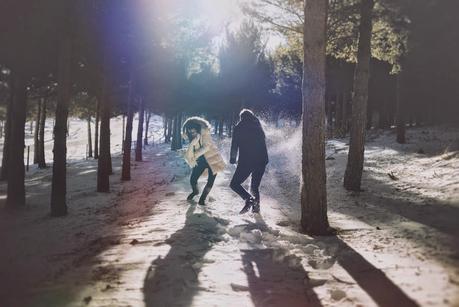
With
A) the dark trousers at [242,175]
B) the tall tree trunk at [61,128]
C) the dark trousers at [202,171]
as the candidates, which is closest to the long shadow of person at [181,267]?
the dark trousers at [242,175]

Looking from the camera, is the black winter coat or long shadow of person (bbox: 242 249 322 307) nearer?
long shadow of person (bbox: 242 249 322 307)

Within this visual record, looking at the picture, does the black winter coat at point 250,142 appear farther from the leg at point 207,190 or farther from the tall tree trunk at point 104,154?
the tall tree trunk at point 104,154

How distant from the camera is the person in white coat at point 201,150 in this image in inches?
343

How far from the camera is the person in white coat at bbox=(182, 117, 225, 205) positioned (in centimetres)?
870

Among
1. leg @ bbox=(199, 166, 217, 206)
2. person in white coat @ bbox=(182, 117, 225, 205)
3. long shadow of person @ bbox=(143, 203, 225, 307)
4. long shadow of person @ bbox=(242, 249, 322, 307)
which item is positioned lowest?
long shadow of person @ bbox=(143, 203, 225, 307)

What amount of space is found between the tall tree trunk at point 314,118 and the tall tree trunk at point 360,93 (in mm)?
4362

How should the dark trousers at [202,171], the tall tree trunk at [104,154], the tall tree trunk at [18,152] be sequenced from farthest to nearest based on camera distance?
the tall tree trunk at [104,154], the tall tree trunk at [18,152], the dark trousers at [202,171]

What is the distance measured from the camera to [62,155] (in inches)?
388

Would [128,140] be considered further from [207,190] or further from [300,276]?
[300,276]

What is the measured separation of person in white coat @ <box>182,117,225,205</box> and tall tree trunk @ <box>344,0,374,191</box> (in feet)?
12.2

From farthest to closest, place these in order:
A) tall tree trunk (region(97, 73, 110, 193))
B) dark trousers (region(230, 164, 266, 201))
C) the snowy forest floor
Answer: tall tree trunk (region(97, 73, 110, 193)) < dark trousers (region(230, 164, 266, 201)) < the snowy forest floor

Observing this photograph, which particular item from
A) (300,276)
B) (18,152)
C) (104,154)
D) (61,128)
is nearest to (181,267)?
(300,276)

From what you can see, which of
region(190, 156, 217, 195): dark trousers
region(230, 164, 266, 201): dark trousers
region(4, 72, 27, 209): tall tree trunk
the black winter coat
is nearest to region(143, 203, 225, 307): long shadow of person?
region(230, 164, 266, 201): dark trousers

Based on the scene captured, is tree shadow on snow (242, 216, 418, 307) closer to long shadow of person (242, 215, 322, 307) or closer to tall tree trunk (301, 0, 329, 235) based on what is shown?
long shadow of person (242, 215, 322, 307)
